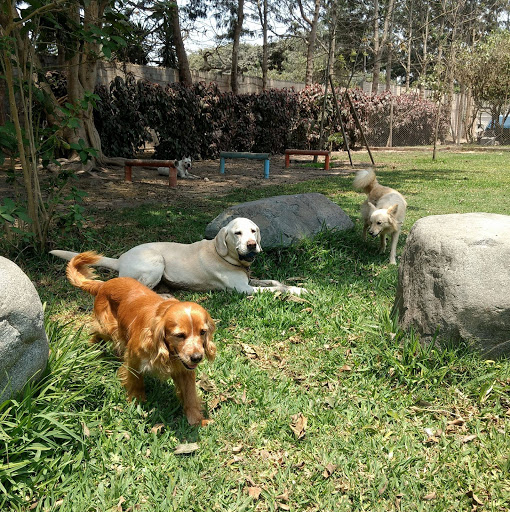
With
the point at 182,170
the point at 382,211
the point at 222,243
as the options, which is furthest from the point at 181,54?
the point at 222,243

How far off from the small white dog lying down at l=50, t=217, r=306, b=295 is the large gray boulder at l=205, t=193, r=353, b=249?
0.89 m

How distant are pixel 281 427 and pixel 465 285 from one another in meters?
1.56

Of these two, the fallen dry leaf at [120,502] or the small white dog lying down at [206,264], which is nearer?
the fallen dry leaf at [120,502]

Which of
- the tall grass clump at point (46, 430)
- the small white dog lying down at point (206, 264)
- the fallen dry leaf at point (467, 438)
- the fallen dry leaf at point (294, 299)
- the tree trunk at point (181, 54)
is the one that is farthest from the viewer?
the tree trunk at point (181, 54)

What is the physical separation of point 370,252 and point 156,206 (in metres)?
4.43

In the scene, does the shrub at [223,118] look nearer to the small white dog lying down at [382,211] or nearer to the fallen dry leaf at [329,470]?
the small white dog lying down at [382,211]

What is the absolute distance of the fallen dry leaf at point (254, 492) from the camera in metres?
2.60

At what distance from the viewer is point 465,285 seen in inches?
132

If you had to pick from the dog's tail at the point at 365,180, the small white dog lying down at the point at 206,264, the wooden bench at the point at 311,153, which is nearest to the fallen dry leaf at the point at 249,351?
the small white dog lying down at the point at 206,264

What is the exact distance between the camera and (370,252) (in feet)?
21.7

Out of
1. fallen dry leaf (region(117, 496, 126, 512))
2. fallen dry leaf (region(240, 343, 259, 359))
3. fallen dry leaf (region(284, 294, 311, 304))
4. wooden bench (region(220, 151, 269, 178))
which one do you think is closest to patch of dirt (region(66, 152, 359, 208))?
wooden bench (region(220, 151, 269, 178))

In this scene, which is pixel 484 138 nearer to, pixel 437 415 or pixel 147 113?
pixel 147 113

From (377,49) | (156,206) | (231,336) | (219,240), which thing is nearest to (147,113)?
(156,206)

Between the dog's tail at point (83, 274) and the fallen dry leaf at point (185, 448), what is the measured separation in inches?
57.8
